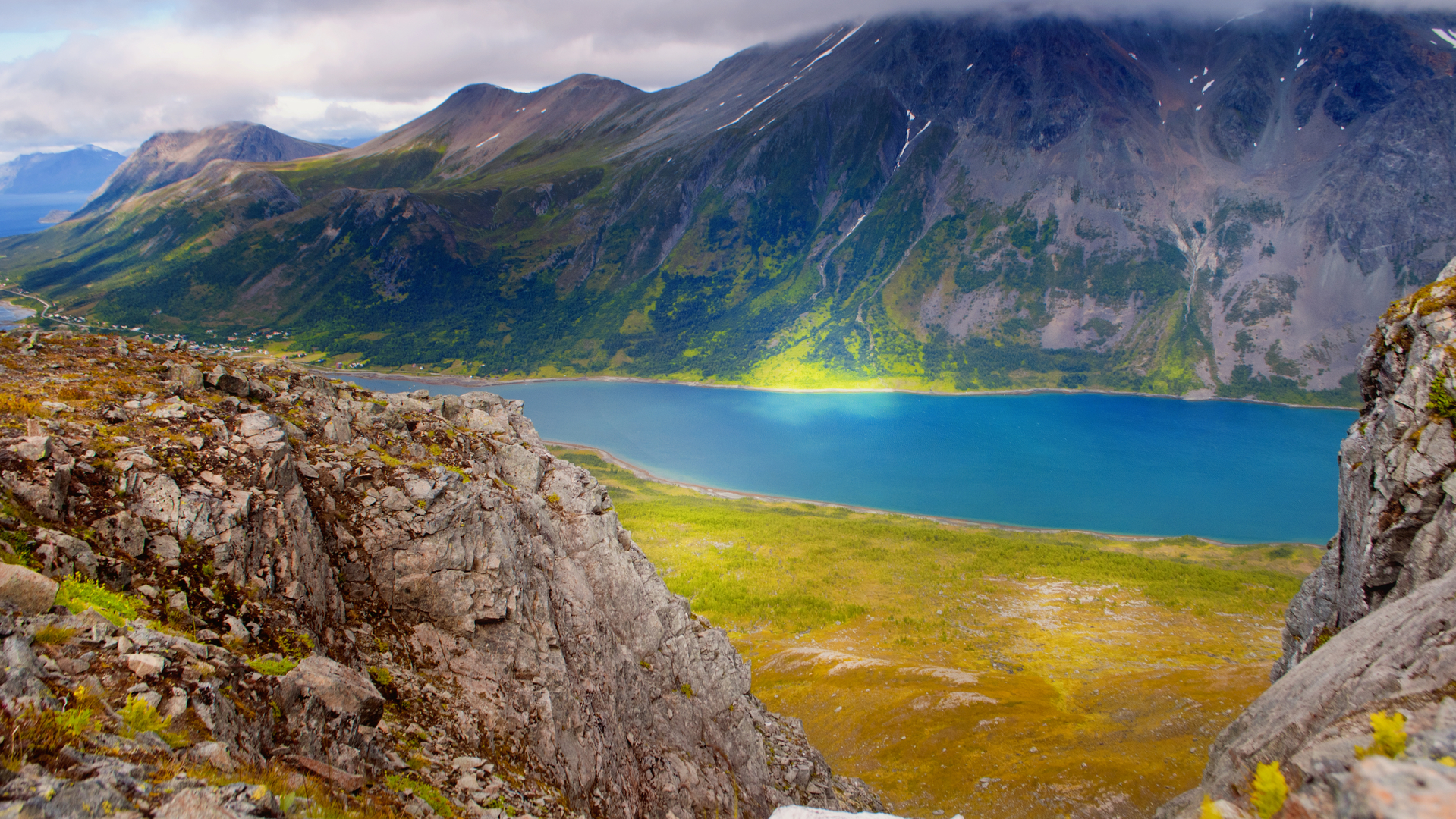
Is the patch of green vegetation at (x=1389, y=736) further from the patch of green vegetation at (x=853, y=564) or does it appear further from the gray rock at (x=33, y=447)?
the patch of green vegetation at (x=853, y=564)

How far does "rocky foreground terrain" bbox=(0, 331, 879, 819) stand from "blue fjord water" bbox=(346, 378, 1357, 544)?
81.3m

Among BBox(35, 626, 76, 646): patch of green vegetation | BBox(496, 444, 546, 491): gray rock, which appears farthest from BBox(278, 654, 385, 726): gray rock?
BBox(496, 444, 546, 491): gray rock

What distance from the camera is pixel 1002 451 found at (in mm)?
122250

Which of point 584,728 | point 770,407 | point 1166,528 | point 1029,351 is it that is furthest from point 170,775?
point 1029,351

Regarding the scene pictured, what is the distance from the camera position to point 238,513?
11711mm

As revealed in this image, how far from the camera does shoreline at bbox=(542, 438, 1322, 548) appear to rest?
267ft

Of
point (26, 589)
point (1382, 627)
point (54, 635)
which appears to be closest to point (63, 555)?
point (26, 589)

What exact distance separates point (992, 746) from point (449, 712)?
2989cm

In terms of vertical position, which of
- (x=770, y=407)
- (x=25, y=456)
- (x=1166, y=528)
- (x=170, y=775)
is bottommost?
(x=1166, y=528)

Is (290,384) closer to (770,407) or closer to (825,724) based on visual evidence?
(825,724)

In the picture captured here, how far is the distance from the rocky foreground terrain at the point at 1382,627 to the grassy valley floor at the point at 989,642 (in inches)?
468

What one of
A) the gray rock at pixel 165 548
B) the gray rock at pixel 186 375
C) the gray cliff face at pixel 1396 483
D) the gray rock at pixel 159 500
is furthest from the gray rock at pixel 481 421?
the gray cliff face at pixel 1396 483

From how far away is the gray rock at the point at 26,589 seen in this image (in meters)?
7.54

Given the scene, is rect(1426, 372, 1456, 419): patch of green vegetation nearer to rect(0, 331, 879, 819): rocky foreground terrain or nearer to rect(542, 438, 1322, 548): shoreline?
rect(0, 331, 879, 819): rocky foreground terrain
